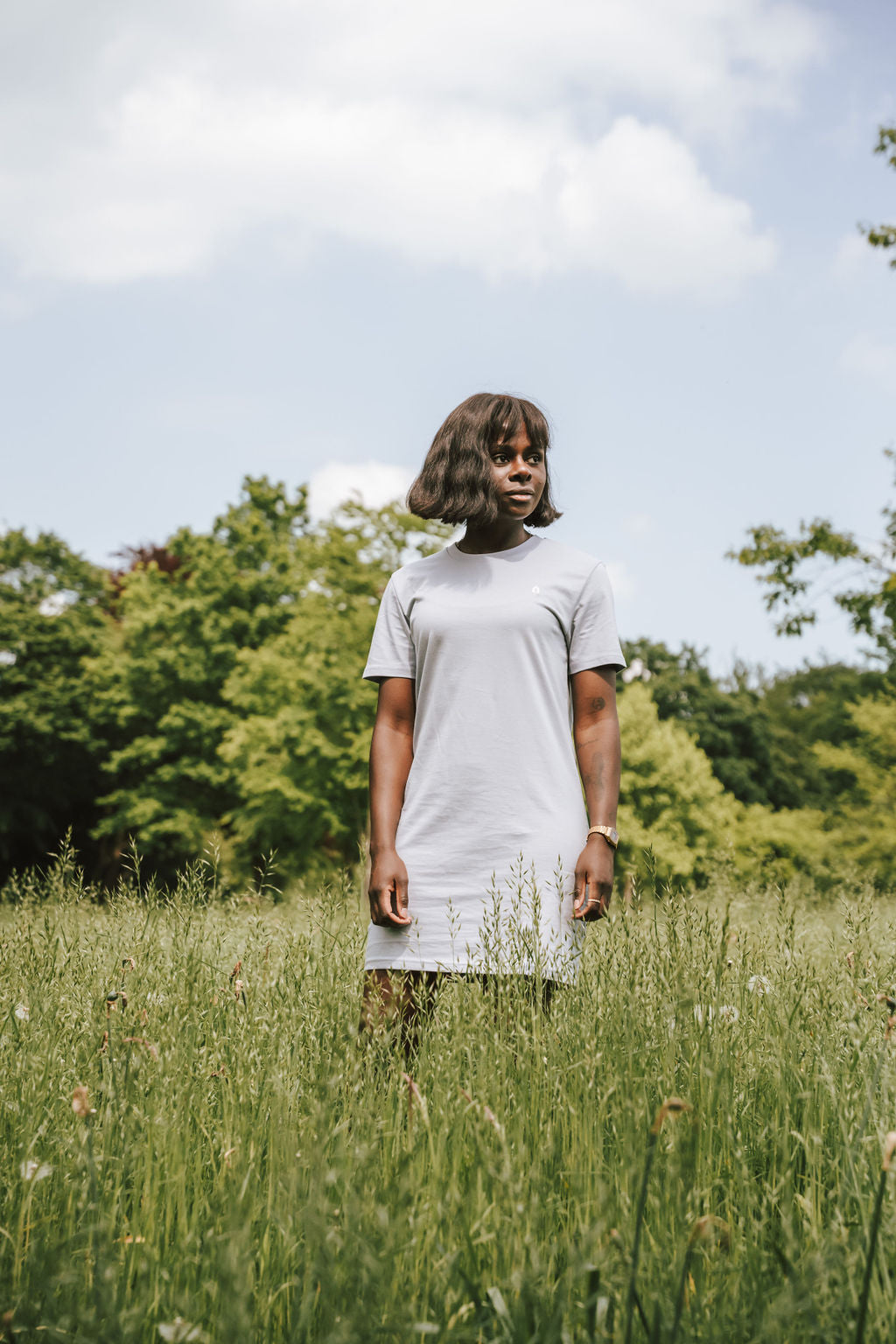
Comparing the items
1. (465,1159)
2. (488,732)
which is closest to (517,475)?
(488,732)

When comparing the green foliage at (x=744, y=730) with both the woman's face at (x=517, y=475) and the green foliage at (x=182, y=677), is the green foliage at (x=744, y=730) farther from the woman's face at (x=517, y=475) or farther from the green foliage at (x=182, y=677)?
the woman's face at (x=517, y=475)

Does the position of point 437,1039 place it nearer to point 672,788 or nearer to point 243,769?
point 672,788

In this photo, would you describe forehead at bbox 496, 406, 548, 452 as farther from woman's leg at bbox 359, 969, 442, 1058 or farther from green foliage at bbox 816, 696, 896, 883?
green foliage at bbox 816, 696, 896, 883

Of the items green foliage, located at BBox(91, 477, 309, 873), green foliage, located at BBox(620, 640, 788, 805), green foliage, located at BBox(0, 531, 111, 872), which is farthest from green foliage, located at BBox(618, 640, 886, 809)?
green foliage, located at BBox(0, 531, 111, 872)

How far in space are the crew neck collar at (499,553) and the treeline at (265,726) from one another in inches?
496

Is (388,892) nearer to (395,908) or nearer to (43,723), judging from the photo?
(395,908)

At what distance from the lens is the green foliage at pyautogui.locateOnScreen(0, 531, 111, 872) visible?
87.7ft

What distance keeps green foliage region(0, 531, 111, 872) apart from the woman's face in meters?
25.7

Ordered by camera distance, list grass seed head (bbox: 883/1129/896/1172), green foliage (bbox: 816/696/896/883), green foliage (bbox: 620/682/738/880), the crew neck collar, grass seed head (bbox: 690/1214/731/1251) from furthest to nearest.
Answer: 1. green foliage (bbox: 620/682/738/880)
2. green foliage (bbox: 816/696/896/883)
3. the crew neck collar
4. grass seed head (bbox: 690/1214/731/1251)
5. grass seed head (bbox: 883/1129/896/1172)

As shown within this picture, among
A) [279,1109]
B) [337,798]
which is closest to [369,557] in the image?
[337,798]

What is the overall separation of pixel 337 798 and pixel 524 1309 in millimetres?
18691

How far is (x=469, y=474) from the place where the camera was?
2.75 m

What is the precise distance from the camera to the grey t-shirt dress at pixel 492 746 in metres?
2.44

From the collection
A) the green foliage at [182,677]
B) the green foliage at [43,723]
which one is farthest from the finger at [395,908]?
the green foliage at [43,723]
